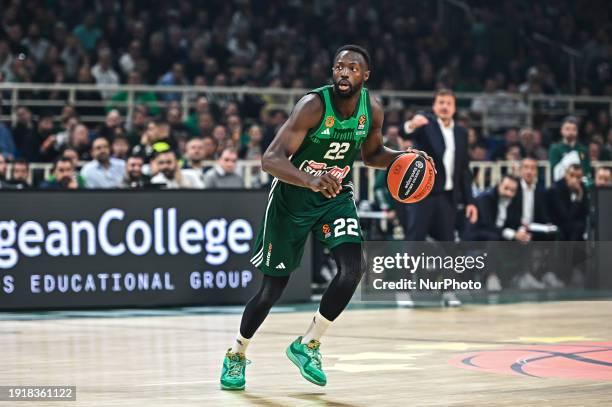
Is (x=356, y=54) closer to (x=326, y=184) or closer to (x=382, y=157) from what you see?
(x=382, y=157)

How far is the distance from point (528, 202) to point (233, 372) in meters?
8.89

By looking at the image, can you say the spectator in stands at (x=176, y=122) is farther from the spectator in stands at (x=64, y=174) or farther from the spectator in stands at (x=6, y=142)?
the spectator in stands at (x=64, y=174)

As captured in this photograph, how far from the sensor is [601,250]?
42.1ft

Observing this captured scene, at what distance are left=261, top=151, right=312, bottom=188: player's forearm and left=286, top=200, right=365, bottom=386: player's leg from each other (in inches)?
20.2

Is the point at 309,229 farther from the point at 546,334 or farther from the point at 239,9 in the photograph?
the point at 239,9

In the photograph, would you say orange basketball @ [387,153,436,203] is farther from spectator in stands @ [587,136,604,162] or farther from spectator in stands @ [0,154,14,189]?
spectator in stands @ [587,136,604,162]

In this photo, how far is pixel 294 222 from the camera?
7.92m

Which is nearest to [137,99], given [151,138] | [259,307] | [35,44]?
[35,44]

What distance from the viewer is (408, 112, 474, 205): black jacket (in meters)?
13.6

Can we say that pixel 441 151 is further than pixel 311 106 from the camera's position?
Yes

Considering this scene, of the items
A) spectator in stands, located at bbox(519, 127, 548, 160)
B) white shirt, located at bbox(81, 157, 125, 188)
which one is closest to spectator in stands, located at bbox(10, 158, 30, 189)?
white shirt, located at bbox(81, 157, 125, 188)

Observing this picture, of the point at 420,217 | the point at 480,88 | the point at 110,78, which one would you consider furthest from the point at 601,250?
the point at 480,88

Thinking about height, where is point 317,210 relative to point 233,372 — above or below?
above

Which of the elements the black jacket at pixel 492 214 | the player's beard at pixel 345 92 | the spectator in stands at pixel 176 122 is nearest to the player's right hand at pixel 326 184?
the player's beard at pixel 345 92
